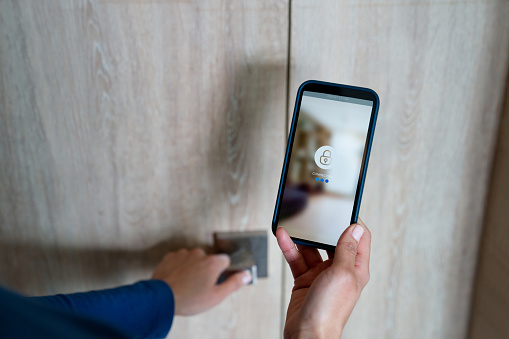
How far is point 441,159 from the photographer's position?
0.50 m

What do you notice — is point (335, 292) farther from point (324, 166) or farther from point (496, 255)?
point (496, 255)

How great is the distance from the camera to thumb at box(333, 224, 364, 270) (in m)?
0.36

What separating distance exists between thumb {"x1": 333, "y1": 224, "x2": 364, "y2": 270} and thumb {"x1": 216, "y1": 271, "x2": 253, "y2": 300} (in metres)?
0.19

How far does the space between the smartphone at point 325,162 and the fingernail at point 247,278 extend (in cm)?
13

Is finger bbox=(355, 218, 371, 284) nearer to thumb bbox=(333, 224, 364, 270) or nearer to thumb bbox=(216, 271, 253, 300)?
thumb bbox=(333, 224, 364, 270)

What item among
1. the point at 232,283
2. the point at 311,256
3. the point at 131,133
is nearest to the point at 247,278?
the point at 232,283

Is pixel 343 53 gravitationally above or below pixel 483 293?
above

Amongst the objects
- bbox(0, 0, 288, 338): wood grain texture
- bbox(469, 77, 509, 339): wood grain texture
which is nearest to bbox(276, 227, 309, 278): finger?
bbox(0, 0, 288, 338): wood grain texture

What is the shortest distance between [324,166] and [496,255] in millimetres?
286

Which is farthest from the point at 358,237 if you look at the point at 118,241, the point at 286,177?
the point at 118,241

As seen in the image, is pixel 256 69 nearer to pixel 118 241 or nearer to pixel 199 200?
pixel 199 200

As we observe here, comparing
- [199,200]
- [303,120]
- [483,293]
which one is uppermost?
[303,120]

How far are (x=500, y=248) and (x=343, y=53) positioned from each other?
336 millimetres

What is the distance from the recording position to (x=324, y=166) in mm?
427
